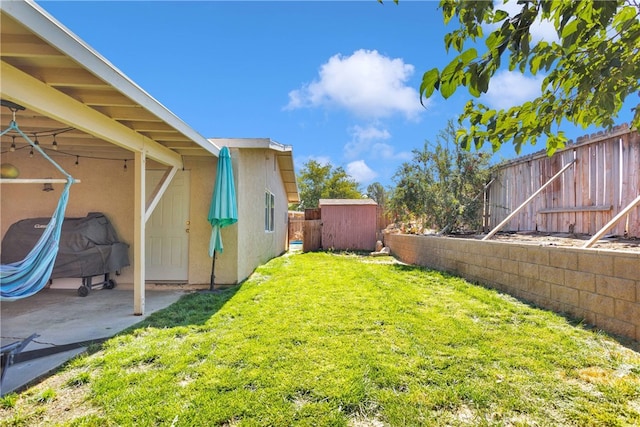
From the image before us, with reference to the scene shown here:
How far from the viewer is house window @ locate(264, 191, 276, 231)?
872 centimetres

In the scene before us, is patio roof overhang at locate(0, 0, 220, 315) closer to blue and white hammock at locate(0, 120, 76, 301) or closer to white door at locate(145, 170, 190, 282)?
blue and white hammock at locate(0, 120, 76, 301)

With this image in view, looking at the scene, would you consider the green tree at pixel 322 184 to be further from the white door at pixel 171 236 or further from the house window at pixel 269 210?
the white door at pixel 171 236

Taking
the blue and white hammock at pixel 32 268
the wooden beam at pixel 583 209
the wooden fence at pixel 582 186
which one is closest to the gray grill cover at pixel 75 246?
the blue and white hammock at pixel 32 268

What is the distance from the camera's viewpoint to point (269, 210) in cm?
939

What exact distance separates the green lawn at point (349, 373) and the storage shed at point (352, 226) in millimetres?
8999

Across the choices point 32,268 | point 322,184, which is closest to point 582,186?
point 32,268

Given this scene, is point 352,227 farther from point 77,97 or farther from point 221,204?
point 77,97

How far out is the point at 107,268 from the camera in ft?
18.6

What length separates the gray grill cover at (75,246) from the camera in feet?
17.8

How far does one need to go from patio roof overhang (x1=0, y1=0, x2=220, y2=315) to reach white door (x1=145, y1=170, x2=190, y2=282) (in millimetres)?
911

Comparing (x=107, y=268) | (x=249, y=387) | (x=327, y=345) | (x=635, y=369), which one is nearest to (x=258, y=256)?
(x=107, y=268)

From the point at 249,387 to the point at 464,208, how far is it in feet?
24.8

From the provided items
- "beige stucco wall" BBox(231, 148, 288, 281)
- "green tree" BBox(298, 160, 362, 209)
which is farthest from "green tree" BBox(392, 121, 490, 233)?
"green tree" BBox(298, 160, 362, 209)

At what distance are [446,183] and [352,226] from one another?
16.9 feet
